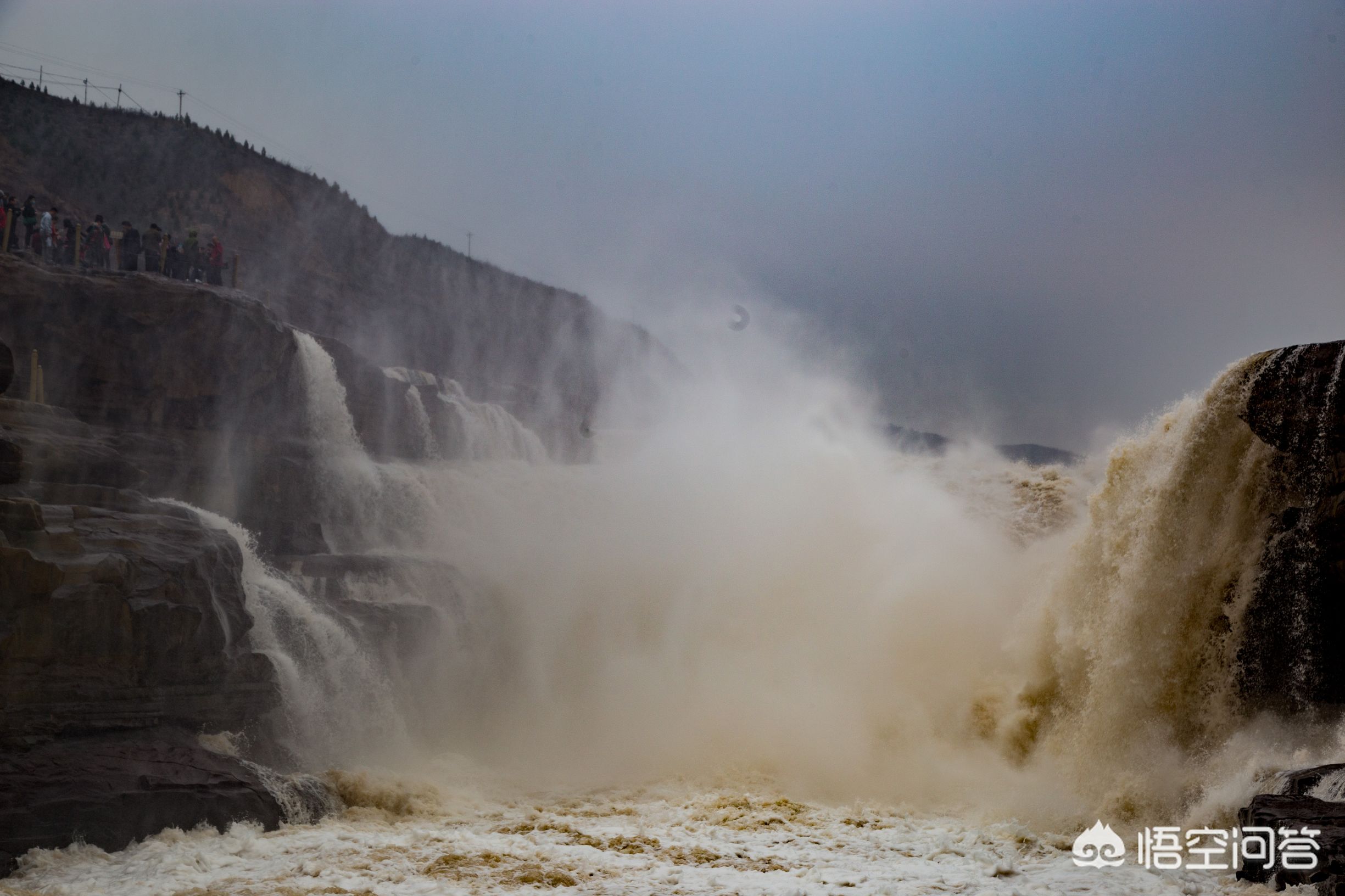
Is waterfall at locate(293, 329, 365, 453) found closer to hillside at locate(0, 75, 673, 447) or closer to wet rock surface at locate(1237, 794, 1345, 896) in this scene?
hillside at locate(0, 75, 673, 447)

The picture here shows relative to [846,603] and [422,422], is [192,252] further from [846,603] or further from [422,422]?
[846,603]

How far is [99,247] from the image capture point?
20875mm

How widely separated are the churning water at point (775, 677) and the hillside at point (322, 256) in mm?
12209

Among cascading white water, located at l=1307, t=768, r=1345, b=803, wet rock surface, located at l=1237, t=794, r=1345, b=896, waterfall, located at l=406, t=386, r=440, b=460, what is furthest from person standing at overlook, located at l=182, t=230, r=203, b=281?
cascading white water, located at l=1307, t=768, r=1345, b=803

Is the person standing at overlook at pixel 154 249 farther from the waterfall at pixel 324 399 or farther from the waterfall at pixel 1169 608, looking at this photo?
the waterfall at pixel 1169 608

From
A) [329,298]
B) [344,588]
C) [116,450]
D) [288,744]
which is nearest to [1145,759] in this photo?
[288,744]

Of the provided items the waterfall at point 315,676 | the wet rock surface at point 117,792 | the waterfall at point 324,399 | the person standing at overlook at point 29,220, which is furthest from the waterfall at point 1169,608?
the person standing at overlook at point 29,220

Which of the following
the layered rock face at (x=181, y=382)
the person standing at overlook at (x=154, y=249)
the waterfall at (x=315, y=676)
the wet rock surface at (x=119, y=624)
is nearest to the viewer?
the wet rock surface at (x=119, y=624)

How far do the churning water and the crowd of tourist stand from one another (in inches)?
139

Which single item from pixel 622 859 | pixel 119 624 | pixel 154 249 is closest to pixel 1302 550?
pixel 622 859

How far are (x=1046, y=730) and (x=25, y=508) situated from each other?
38.6 feet

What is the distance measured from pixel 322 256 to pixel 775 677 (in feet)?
111

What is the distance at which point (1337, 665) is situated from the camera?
9.83m

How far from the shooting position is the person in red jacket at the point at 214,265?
22.9 m
